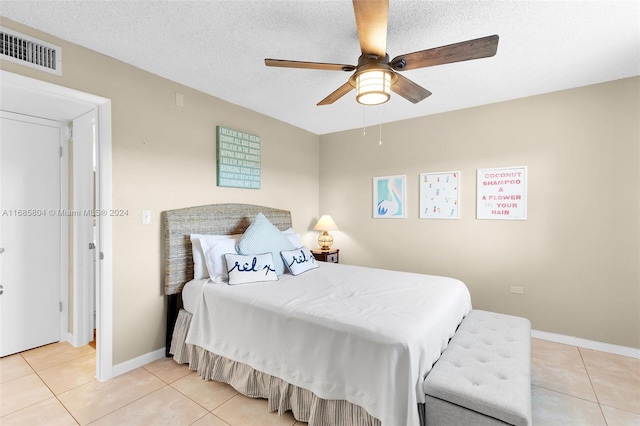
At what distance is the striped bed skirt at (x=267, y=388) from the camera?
1.72 m

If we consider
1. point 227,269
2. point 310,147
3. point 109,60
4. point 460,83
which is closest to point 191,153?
point 109,60

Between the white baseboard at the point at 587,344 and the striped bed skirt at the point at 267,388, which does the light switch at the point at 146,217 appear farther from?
the white baseboard at the point at 587,344

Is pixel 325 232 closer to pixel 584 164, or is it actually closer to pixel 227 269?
pixel 227 269

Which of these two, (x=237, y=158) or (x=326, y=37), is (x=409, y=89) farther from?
(x=237, y=158)

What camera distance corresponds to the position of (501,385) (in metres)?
1.55

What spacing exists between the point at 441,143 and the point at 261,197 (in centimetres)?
230

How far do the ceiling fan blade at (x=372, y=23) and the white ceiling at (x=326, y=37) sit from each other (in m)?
0.31

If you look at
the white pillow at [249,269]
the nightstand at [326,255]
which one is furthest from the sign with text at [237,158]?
the nightstand at [326,255]

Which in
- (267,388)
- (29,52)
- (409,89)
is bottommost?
(267,388)

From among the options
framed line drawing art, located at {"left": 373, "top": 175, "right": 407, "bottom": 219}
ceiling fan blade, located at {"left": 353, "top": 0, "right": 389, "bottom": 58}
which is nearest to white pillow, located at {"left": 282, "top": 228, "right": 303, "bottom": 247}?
framed line drawing art, located at {"left": 373, "top": 175, "right": 407, "bottom": 219}

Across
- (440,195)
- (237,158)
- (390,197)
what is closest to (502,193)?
(440,195)

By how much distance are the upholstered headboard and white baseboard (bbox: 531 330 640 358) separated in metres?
3.38

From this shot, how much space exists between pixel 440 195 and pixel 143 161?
319 cm

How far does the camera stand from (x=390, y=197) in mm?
4074
